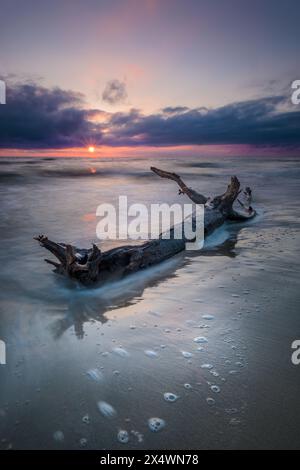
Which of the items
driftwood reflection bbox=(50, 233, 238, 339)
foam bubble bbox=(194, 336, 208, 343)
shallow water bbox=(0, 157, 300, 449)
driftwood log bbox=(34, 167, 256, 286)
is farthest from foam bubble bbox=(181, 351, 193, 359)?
driftwood log bbox=(34, 167, 256, 286)

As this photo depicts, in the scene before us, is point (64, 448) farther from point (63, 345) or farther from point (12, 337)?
point (12, 337)

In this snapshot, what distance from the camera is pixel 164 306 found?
3.72m

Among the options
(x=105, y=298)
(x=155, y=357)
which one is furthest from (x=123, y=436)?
(x=105, y=298)

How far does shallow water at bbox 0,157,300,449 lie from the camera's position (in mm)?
2012

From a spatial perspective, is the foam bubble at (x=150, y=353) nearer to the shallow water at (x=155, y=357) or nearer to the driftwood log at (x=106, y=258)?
the shallow water at (x=155, y=357)

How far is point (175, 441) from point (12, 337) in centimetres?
193

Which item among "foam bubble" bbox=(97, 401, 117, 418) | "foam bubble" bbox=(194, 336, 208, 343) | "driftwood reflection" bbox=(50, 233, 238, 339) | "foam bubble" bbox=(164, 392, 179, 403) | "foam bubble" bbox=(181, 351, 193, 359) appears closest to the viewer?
"foam bubble" bbox=(97, 401, 117, 418)

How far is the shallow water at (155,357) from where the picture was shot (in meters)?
2.01

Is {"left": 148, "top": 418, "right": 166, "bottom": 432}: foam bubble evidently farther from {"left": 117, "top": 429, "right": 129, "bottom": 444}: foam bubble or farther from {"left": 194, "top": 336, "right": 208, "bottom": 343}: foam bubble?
{"left": 194, "top": 336, "right": 208, "bottom": 343}: foam bubble

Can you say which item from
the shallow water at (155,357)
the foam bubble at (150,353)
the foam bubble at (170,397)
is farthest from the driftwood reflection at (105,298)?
the foam bubble at (170,397)

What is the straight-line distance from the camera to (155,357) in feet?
9.00

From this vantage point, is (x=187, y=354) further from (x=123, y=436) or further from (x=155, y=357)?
(x=123, y=436)

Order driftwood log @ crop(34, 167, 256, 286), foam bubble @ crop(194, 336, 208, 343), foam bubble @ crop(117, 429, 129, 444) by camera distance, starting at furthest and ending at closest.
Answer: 1. driftwood log @ crop(34, 167, 256, 286)
2. foam bubble @ crop(194, 336, 208, 343)
3. foam bubble @ crop(117, 429, 129, 444)
